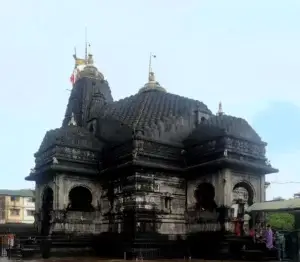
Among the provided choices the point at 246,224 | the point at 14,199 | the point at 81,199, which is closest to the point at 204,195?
the point at 246,224

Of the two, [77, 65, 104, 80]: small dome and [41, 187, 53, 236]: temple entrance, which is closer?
[41, 187, 53, 236]: temple entrance

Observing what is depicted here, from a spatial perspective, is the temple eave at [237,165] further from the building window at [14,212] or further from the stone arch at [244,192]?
the building window at [14,212]

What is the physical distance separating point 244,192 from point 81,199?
10.4 m

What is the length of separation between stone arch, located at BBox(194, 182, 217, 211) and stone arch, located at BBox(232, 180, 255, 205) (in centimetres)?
135

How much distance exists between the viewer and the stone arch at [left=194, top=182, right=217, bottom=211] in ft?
90.4

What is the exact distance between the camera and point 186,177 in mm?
28469

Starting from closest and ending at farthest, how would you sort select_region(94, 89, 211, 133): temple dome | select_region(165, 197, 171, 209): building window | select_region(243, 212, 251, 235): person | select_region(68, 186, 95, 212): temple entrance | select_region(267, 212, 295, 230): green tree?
select_region(243, 212, 251, 235): person, select_region(165, 197, 171, 209): building window, select_region(68, 186, 95, 212): temple entrance, select_region(94, 89, 211, 133): temple dome, select_region(267, 212, 295, 230): green tree

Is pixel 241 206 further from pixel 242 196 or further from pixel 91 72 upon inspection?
pixel 91 72

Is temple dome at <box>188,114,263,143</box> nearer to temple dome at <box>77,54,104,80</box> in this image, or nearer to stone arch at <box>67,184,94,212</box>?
stone arch at <box>67,184,94,212</box>

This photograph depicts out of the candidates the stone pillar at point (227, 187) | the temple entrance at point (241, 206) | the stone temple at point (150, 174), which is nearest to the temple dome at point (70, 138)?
the stone temple at point (150, 174)

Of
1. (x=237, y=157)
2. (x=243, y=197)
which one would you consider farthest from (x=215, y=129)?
(x=243, y=197)

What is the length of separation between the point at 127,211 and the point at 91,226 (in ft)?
11.9

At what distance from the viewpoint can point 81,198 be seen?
98.3 feet

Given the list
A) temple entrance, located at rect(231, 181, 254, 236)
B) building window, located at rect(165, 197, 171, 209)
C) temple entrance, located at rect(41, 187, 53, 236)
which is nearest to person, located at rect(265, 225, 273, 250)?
temple entrance, located at rect(231, 181, 254, 236)
